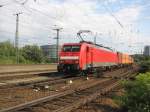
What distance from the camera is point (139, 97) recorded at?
396 inches

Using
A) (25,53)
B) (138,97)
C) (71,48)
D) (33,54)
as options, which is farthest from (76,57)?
(33,54)

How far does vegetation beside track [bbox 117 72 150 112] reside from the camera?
9.64 metres

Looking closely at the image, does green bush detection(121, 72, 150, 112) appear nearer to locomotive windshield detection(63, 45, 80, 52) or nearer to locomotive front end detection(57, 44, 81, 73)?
locomotive front end detection(57, 44, 81, 73)

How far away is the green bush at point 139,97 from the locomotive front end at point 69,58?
1695 centimetres

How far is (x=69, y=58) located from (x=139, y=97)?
18652 mm

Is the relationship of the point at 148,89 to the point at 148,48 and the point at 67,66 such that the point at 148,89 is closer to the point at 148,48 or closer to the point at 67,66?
the point at 67,66

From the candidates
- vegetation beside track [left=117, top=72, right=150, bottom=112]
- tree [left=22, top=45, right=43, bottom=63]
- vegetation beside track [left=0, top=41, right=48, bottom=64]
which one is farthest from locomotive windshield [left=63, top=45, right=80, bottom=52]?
tree [left=22, top=45, right=43, bottom=63]

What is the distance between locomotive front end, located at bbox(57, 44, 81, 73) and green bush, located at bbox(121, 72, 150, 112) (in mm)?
16952

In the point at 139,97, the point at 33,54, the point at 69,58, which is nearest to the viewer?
the point at 139,97

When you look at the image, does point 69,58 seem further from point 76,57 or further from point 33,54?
point 33,54

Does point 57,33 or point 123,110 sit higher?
point 57,33

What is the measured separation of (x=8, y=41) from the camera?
8700 centimetres

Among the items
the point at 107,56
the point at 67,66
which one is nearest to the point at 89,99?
the point at 67,66

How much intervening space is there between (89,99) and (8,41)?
75725mm
